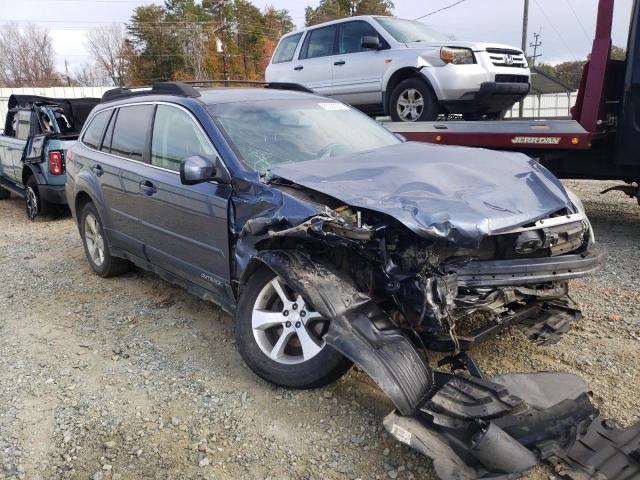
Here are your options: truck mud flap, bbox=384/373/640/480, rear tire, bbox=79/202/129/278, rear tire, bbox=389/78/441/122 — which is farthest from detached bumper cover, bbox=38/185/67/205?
truck mud flap, bbox=384/373/640/480

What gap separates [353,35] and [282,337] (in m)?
6.61

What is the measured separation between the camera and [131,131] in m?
4.77

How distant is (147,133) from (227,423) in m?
2.51

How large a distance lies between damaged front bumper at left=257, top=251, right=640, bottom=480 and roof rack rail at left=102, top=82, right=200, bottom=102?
6.48 ft

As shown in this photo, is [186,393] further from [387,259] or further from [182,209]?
[387,259]

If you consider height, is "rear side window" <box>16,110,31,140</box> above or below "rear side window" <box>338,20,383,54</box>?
below

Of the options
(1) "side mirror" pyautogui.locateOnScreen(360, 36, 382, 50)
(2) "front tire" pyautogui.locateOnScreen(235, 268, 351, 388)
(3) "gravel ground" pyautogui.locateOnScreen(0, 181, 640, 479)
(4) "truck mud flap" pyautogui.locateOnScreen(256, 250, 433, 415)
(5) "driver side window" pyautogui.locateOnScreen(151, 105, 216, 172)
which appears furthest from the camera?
(1) "side mirror" pyautogui.locateOnScreen(360, 36, 382, 50)

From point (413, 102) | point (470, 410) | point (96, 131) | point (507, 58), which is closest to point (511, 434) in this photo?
point (470, 410)

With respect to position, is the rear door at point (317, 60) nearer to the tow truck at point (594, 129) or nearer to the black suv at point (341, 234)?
the tow truck at point (594, 129)

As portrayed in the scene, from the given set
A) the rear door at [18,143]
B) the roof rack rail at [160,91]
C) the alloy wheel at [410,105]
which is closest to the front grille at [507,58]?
the alloy wheel at [410,105]

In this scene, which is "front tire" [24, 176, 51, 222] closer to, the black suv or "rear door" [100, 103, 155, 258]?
"rear door" [100, 103, 155, 258]

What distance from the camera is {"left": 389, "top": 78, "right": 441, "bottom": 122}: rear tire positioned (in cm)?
758

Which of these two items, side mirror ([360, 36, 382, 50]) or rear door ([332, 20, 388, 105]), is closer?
side mirror ([360, 36, 382, 50])

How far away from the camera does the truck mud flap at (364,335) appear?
2.64 m
